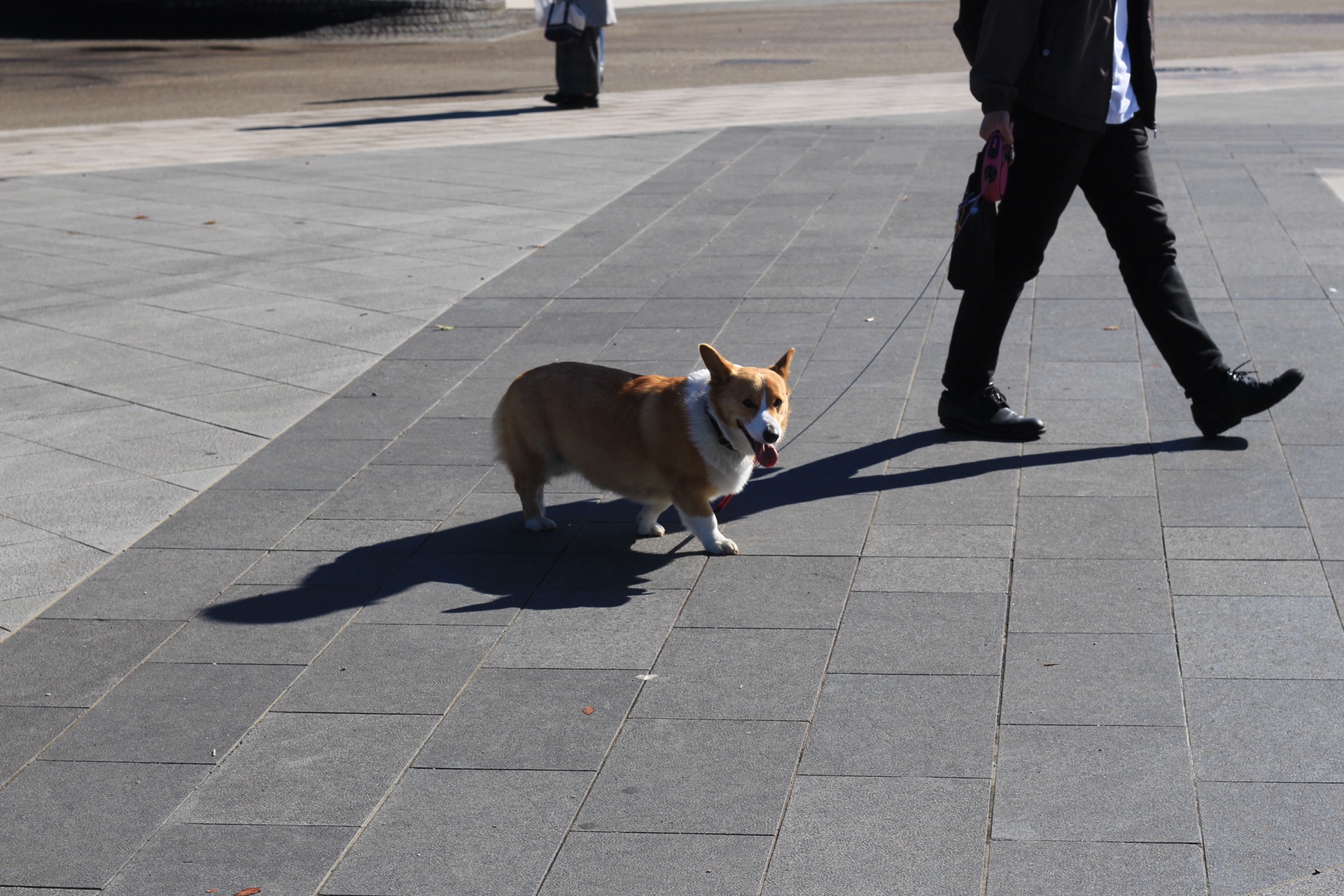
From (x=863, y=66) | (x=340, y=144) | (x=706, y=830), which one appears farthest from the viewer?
(x=863, y=66)

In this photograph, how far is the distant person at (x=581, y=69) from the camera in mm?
17922

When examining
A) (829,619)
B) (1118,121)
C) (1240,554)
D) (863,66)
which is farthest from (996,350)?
(863,66)

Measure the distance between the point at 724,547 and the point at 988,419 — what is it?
167cm

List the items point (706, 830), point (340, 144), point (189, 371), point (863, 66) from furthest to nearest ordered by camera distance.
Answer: point (863, 66)
point (340, 144)
point (189, 371)
point (706, 830)

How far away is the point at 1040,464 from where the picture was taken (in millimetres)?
5934

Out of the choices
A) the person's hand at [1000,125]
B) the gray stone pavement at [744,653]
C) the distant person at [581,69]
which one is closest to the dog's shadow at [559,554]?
the gray stone pavement at [744,653]

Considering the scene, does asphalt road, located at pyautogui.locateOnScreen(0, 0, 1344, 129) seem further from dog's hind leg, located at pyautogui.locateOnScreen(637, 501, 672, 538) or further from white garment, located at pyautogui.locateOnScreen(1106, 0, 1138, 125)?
dog's hind leg, located at pyautogui.locateOnScreen(637, 501, 672, 538)

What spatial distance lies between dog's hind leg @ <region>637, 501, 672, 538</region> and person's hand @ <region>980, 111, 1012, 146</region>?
2.00m

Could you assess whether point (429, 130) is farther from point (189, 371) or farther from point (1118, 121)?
point (1118, 121)

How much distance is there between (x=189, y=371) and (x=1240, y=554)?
17.7 feet

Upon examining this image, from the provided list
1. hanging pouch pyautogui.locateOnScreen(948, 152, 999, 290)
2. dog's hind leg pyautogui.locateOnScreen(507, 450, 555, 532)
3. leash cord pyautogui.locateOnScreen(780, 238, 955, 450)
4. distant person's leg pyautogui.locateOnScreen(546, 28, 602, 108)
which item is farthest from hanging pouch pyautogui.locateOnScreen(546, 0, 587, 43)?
dog's hind leg pyautogui.locateOnScreen(507, 450, 555, 532)

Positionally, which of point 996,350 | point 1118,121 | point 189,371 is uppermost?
point 1118,121

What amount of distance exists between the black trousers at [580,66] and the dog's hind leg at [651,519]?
13.5m

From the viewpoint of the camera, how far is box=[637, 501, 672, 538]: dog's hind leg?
5316 millimetres
